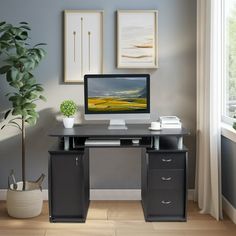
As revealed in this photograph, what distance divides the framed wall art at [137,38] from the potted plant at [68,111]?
1.76ft

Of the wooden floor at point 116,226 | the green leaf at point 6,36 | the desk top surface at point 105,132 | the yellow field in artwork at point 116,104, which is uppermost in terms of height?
the green leaf at point 6,36

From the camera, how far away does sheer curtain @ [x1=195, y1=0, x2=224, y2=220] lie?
346cm

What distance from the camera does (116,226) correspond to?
3.37 m

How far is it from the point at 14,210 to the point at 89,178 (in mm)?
737

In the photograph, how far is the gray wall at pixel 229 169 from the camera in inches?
135

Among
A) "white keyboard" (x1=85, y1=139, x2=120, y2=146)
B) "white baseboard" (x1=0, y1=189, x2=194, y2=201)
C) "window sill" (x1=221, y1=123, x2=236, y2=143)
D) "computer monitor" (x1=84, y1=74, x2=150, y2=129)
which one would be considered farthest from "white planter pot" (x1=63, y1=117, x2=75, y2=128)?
"window sill" (x1=221, y1=123, x2=236, y2=143)

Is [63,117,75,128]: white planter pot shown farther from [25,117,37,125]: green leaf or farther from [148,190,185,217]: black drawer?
[148,190,185,217]: black drawer

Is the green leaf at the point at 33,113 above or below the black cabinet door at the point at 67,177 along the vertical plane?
above

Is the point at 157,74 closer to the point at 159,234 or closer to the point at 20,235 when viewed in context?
the point at 159,234

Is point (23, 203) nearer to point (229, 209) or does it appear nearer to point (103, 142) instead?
point (103, 142)

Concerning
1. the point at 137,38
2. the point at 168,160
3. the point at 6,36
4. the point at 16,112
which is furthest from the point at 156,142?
the point at 6,36

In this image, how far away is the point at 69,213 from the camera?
11.4 feet

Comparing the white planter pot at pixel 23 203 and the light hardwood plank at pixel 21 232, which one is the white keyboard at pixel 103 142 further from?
the light hardwood plank at pixel 21 232

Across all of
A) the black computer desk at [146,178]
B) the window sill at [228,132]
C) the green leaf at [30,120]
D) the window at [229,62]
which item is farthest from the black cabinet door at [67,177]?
the window at [229,62]
